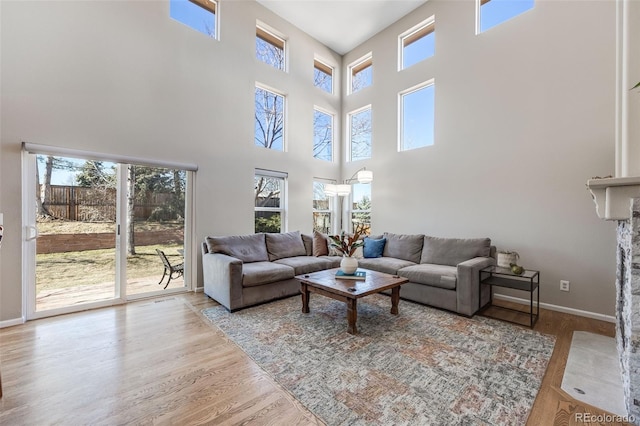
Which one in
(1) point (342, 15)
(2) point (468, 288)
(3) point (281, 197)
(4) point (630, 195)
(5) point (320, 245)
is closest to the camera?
(4) point (630, 195)

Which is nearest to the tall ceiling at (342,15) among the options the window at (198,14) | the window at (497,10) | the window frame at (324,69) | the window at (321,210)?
the window frame at (324,69)

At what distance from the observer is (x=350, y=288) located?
108 inches

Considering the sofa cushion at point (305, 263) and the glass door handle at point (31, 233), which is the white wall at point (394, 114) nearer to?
the glass door handle at point (31, 233)

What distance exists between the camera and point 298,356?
2211 mm

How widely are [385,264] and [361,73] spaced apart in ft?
14.3

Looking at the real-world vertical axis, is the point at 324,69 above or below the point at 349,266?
above

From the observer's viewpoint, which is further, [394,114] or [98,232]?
[394,114]

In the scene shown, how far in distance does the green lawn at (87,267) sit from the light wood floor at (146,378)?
44 cm

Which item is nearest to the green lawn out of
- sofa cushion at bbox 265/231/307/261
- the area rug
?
the area rug

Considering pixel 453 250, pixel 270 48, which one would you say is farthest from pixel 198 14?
pixel 453 250

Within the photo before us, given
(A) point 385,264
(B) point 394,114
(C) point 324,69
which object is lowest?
(A) point 385,264

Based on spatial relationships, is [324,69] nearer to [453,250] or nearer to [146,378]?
[453,250]

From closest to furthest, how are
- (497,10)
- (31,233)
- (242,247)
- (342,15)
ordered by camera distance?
(31,233)
(497,10)
(242,247)
(342,15)

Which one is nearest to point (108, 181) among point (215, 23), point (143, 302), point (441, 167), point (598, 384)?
point (143, 302)
